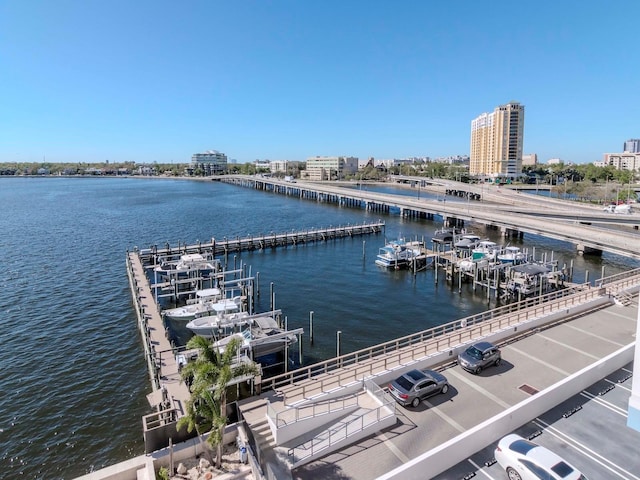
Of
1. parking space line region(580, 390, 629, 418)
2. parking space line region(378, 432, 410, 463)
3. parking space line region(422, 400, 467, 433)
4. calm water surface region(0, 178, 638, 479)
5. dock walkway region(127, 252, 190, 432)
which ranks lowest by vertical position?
calm water surface region(0, 178, 638, 479)

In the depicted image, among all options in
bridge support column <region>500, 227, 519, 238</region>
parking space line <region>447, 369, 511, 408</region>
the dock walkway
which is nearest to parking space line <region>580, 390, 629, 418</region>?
parking space line <region>447, 369, 511, 408</region>

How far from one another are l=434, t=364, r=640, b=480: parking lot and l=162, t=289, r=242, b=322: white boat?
22.1m

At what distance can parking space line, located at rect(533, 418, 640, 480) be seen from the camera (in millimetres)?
13695

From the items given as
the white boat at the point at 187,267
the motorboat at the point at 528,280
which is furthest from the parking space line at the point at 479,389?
the white boat at the point at 187,267

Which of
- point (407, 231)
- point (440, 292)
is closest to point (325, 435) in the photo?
point (440, 292)

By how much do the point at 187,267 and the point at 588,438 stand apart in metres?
38.9

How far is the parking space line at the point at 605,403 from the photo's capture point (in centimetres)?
1694

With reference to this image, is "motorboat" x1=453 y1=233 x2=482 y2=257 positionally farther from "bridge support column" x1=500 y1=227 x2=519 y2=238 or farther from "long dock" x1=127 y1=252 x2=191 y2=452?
"long dock" x1=127 y1=252 x2=191 y2=452

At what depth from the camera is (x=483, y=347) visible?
2012 cm

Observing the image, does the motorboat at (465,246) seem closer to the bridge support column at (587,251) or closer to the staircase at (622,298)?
the bridge support column at (587,251)

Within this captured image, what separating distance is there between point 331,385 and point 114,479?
897 cm

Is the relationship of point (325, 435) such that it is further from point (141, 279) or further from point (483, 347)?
point (141, 279)

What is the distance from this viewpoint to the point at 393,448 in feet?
48.1

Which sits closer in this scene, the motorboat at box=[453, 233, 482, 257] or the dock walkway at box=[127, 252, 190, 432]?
the dock walkway at box=[127, 252, 190, 432]
